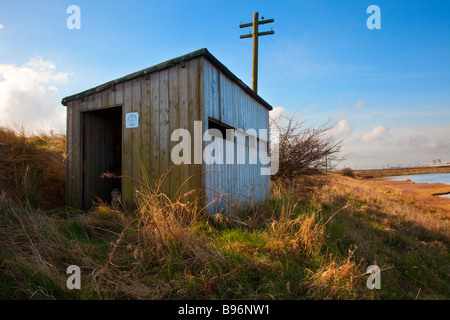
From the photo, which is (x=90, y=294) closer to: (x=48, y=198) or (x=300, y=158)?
(x=48, y=198)

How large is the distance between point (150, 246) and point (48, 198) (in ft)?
15.1

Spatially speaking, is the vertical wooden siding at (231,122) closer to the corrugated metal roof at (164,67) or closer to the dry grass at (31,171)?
the corrugated metal roof at (164,67)

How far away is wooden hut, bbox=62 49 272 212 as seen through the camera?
15.9ft

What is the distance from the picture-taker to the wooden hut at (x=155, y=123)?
15.9 feet

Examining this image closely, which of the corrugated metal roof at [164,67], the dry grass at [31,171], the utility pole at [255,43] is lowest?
the dry grass at [31,171]

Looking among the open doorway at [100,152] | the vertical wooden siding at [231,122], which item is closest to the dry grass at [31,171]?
the open doorway at [100,152]

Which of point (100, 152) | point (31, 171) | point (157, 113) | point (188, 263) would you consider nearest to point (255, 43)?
point (157, 113)

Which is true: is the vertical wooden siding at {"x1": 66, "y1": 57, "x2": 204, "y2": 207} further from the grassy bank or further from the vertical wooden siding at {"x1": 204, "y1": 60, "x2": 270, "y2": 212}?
the grassy bank

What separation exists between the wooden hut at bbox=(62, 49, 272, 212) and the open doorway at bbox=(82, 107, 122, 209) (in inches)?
1.0

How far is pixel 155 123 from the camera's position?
205 inches

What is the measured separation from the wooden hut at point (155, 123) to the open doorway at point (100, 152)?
3 cm

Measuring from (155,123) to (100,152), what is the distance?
257 cm
